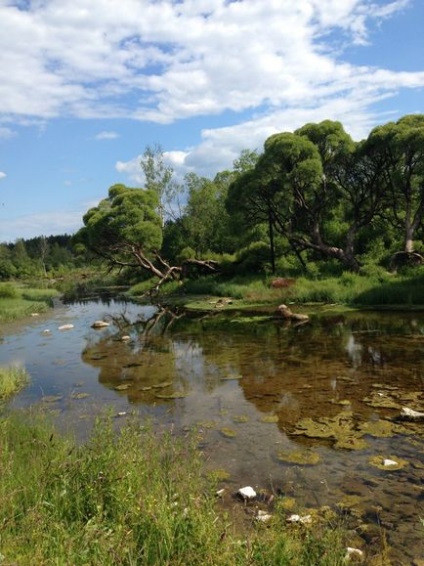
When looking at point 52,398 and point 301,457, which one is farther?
point 52,398

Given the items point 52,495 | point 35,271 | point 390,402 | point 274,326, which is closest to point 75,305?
point 274,326

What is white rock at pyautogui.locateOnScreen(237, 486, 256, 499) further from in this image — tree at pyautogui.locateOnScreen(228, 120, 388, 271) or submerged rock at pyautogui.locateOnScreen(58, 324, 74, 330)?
tree at pyautogui.locateOnScreen(228, 120, 388, 271)

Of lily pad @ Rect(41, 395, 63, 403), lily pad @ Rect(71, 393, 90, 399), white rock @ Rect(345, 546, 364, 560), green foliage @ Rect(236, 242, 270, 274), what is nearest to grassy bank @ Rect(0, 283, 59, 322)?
green foliage @ Rect(236, 242, 270, 274)

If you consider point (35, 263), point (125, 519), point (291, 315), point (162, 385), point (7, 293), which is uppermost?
point (35, 263)

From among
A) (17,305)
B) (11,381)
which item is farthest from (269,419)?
(17,305)

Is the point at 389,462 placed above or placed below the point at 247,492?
below

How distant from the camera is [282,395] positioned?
11484 millimetres

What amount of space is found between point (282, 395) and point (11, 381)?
7.16 meters

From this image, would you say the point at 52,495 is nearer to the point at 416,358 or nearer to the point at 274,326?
the point at 416,358

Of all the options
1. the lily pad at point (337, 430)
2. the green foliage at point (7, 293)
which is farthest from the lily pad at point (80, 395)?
the green foliage at point (7, 293)

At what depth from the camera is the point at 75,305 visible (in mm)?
38062

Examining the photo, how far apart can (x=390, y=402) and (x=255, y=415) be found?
9.53 ft

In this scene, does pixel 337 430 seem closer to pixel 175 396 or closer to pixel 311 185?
pixel 175 396

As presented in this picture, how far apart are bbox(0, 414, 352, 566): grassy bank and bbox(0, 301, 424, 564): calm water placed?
1.36m
